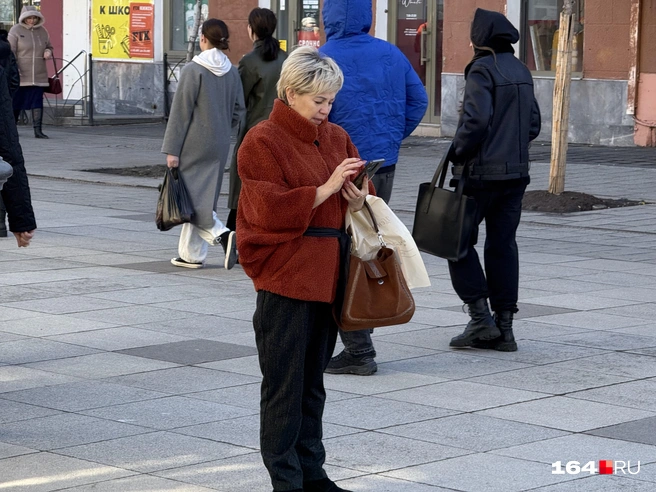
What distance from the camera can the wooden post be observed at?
14.1 meters

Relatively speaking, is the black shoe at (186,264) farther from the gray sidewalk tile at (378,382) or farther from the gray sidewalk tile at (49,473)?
the gray sidewalk tile at (49,473)

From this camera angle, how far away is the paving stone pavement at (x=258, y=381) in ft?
16.9

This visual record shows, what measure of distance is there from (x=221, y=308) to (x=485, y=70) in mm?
2384

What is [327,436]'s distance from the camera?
5602 mm

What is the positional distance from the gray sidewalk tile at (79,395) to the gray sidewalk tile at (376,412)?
0.87 metres

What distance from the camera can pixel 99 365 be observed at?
273 inches

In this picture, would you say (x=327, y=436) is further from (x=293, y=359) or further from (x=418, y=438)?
(x=293, y=359)

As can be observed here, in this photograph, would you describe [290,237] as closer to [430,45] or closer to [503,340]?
[503,340]

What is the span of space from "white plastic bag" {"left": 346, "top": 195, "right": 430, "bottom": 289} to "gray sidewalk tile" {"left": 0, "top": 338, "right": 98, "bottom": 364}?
275cm

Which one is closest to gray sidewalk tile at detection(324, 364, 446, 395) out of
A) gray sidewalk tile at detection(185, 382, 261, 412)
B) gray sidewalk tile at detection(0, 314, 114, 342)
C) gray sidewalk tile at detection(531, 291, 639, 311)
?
gray sidewalk tile at detection(185, 382, 261, 412)

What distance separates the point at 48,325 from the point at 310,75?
388cm

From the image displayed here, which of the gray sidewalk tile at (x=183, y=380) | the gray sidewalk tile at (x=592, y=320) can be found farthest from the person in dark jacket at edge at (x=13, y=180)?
the gray sidewalk tile at (x=592, y=320)

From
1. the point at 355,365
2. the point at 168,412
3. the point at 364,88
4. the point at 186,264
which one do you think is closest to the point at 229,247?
the point at 186,264

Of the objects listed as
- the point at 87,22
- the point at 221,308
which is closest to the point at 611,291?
the point at 221,308
